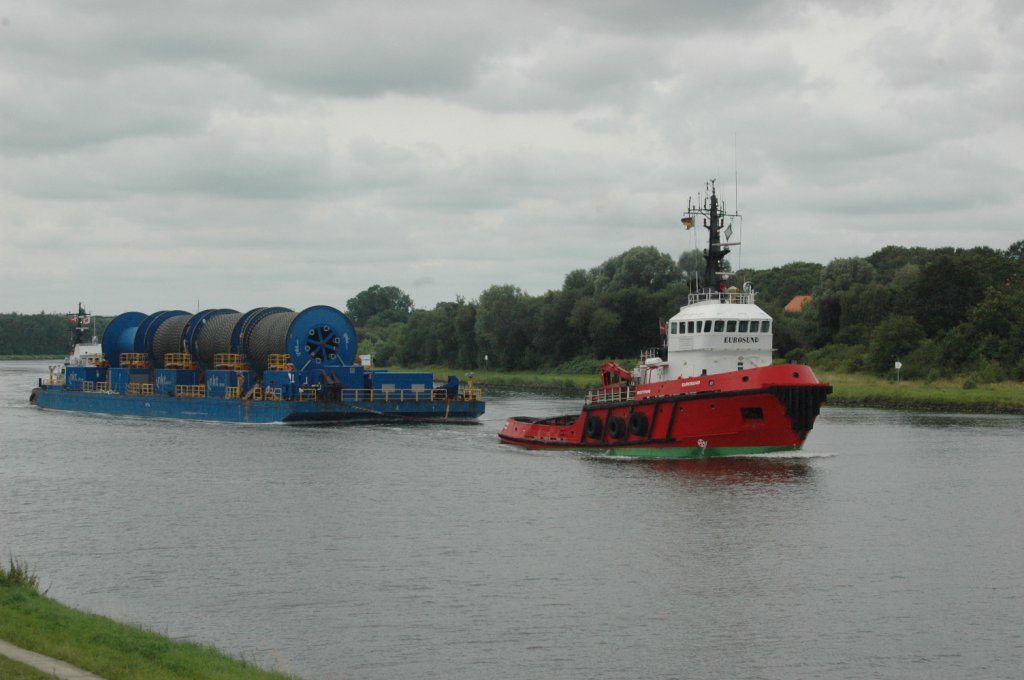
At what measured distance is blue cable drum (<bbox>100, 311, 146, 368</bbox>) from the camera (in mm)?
92188

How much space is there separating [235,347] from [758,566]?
53.5 metres

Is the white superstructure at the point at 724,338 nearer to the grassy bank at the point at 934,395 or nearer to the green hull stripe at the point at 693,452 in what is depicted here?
the green hull stripe at the point at 693,452

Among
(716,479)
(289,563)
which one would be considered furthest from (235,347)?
(289,563)

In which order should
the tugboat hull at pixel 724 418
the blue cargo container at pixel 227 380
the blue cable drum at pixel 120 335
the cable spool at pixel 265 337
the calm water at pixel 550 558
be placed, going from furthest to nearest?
the blue cable drum at pixel 120 335
the blue cargo container at pixel 227 380
the cable spool at pixel 265 337
the tugboat hull at pixel 724 418
the calm water at pixel 550 558

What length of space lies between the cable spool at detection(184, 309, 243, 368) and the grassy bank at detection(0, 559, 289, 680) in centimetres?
5747

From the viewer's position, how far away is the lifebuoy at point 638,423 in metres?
46.8

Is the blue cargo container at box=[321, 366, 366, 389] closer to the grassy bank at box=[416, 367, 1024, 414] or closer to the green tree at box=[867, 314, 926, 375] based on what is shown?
the grassy bank at box=[416, 367, 1024, 414]

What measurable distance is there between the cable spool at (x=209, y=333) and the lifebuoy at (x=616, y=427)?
1408 inches

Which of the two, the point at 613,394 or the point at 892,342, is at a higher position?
the point at 892,342

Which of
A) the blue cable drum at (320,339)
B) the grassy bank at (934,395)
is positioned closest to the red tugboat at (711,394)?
the blue cable drum at (320,339)

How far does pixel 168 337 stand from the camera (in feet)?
281

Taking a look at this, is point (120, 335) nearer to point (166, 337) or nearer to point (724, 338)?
point (166, 337)

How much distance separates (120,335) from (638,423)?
5835 cm

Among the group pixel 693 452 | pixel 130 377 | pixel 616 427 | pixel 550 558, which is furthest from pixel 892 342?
pixel 550 558
